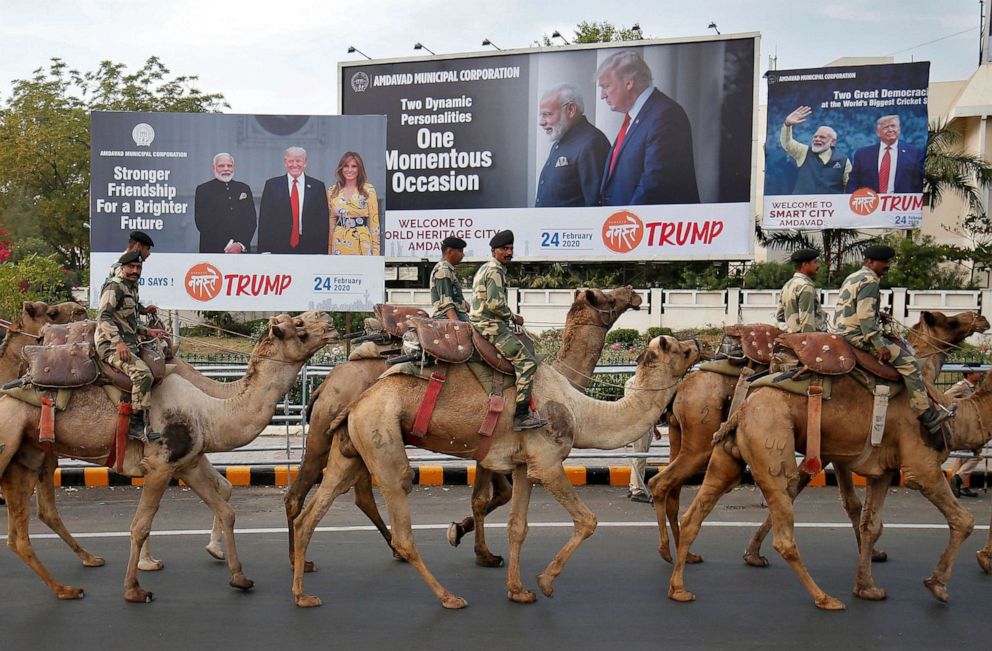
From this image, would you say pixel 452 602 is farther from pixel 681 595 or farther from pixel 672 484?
pixel 672 484

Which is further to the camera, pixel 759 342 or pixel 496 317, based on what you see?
pixel 759 342

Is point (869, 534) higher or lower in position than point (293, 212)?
lower

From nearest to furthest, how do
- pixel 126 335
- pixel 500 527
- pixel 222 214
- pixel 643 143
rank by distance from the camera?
pixel 126 335 → pixel 500 527 → pixel 222 214 → pixel 643 143

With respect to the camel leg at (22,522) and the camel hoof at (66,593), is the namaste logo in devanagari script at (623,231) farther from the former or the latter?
the camel hoof at (66,593)

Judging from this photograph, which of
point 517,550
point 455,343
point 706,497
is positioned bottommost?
point 517,550

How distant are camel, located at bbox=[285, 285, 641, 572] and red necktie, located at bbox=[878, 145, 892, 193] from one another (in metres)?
22.6

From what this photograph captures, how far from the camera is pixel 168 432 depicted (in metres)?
7.90

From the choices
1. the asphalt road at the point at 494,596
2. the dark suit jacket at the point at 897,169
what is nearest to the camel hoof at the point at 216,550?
the asphalt road at the point at 494,596

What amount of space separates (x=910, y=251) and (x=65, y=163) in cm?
3410

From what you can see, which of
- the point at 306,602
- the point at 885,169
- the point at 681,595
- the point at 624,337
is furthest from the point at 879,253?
the point at 885,169

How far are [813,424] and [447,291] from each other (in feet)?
11.8

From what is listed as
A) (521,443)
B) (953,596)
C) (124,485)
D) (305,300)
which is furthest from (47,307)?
(305,300)

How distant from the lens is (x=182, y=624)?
7.24 m

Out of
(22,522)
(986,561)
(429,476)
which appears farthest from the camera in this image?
(429,476)
